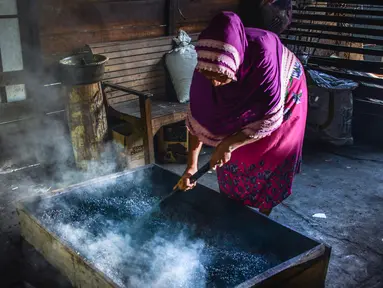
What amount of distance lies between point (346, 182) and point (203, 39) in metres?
3.79

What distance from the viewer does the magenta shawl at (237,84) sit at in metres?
2.39

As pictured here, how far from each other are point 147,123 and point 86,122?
2.41ft

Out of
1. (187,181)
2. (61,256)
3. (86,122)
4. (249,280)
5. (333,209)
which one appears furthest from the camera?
(86,122)

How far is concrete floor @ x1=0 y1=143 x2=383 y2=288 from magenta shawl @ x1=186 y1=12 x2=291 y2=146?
158 cm

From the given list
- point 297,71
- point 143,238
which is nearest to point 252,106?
point 297,71

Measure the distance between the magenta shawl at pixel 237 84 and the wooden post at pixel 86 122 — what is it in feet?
7.77

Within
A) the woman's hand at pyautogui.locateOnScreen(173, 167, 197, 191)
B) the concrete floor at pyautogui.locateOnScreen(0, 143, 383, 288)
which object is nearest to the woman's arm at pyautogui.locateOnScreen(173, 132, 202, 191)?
the woman's hand at pyautogui.locateOnScreen(173, 167, 197, 191)

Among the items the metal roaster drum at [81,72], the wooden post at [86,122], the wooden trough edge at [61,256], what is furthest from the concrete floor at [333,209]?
the metal roaster drum at [81,72]

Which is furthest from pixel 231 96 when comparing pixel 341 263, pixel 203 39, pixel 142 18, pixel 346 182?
pixel 142 18

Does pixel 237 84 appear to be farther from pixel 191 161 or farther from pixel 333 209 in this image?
pixel 333 209

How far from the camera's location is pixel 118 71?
19.6ft

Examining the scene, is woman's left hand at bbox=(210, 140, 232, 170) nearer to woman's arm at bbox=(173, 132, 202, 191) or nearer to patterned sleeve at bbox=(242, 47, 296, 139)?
patterned sleeve at bbox=(242, 47, 296, 139)

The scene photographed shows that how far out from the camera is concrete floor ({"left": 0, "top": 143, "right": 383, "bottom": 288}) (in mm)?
3684

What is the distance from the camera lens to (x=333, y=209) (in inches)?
189
